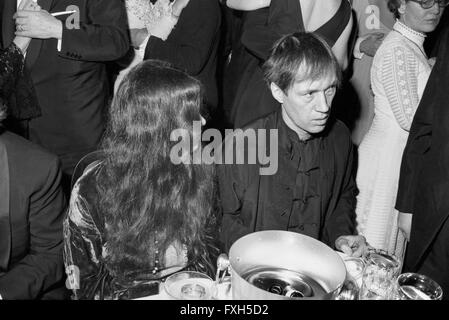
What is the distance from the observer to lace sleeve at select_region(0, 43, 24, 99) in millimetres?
2393

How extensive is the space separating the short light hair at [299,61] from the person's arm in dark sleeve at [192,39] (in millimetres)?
712

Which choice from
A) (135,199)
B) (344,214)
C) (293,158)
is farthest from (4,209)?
(344,214)

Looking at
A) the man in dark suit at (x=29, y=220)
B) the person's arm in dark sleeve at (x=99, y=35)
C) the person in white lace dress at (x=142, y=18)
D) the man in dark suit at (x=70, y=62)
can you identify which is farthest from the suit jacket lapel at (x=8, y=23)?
the man in dark suit at (x=29, y=220)

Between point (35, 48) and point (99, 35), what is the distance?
1.08 ft

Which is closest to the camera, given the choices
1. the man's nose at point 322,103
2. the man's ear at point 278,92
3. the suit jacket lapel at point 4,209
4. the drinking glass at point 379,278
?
the drinking glass at point 379,278

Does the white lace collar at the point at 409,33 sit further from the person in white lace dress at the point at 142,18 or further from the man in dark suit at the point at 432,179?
→ the person in white lace dress at the point at 142,18

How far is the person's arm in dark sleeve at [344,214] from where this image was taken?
6.53 ft

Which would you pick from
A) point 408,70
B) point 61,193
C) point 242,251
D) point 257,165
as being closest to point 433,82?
point 408,70

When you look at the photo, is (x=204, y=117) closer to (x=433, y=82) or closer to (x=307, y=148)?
(x=307, y=148)

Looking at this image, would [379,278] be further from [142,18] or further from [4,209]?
[142,18]

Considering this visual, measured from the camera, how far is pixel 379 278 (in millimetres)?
1503

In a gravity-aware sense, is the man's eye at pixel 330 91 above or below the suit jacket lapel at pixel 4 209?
above

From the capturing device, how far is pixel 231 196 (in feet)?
6.28

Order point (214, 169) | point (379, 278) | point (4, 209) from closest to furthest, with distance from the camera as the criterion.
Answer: point (379, 278), point (4, 209), point (214, 169)
